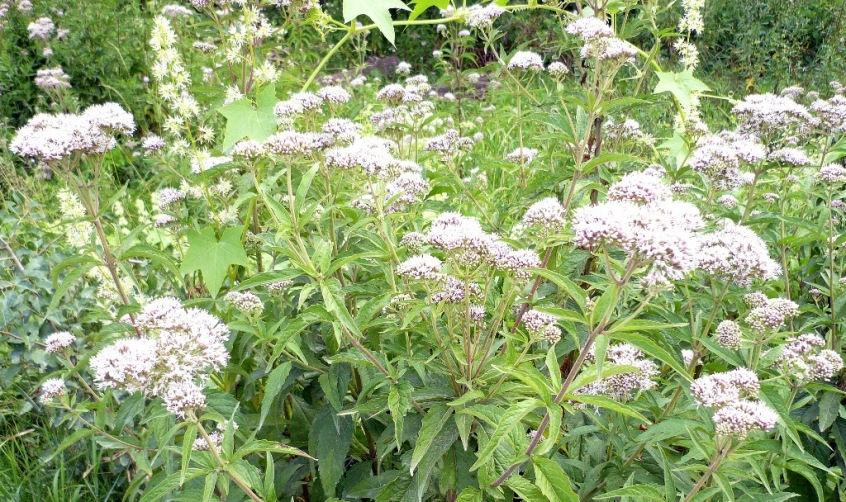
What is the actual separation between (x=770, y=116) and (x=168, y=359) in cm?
278

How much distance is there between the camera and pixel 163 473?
2.40 meters

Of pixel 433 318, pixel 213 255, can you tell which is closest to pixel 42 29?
pixel 213 255

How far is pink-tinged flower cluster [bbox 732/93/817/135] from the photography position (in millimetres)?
3047

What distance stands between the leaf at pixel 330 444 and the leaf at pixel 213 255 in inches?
25.5

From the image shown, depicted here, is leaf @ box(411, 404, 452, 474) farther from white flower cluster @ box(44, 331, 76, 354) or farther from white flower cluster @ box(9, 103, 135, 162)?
white flower cluster @ box(44, 331, 76, 354)

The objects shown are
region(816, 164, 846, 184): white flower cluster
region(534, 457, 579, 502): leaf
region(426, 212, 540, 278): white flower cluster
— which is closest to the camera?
region(534, 457, 579, 502): leaf

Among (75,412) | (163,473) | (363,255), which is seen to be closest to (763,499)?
(363,255)

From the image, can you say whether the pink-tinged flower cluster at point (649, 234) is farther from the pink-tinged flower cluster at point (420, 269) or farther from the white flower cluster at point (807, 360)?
the white flower cluster at point (807, 360)

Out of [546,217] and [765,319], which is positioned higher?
[546,217]

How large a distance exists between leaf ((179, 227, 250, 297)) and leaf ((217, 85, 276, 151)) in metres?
0.44

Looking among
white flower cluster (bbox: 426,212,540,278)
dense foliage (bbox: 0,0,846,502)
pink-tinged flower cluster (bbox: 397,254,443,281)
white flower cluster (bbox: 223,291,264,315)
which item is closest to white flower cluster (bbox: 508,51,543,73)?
dense foliage (bbox: 0,0,846,502)

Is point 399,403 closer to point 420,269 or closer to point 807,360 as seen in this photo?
point 420,269

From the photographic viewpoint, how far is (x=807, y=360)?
91.0 inches

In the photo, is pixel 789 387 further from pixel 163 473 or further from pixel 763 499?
pixel 163 473
